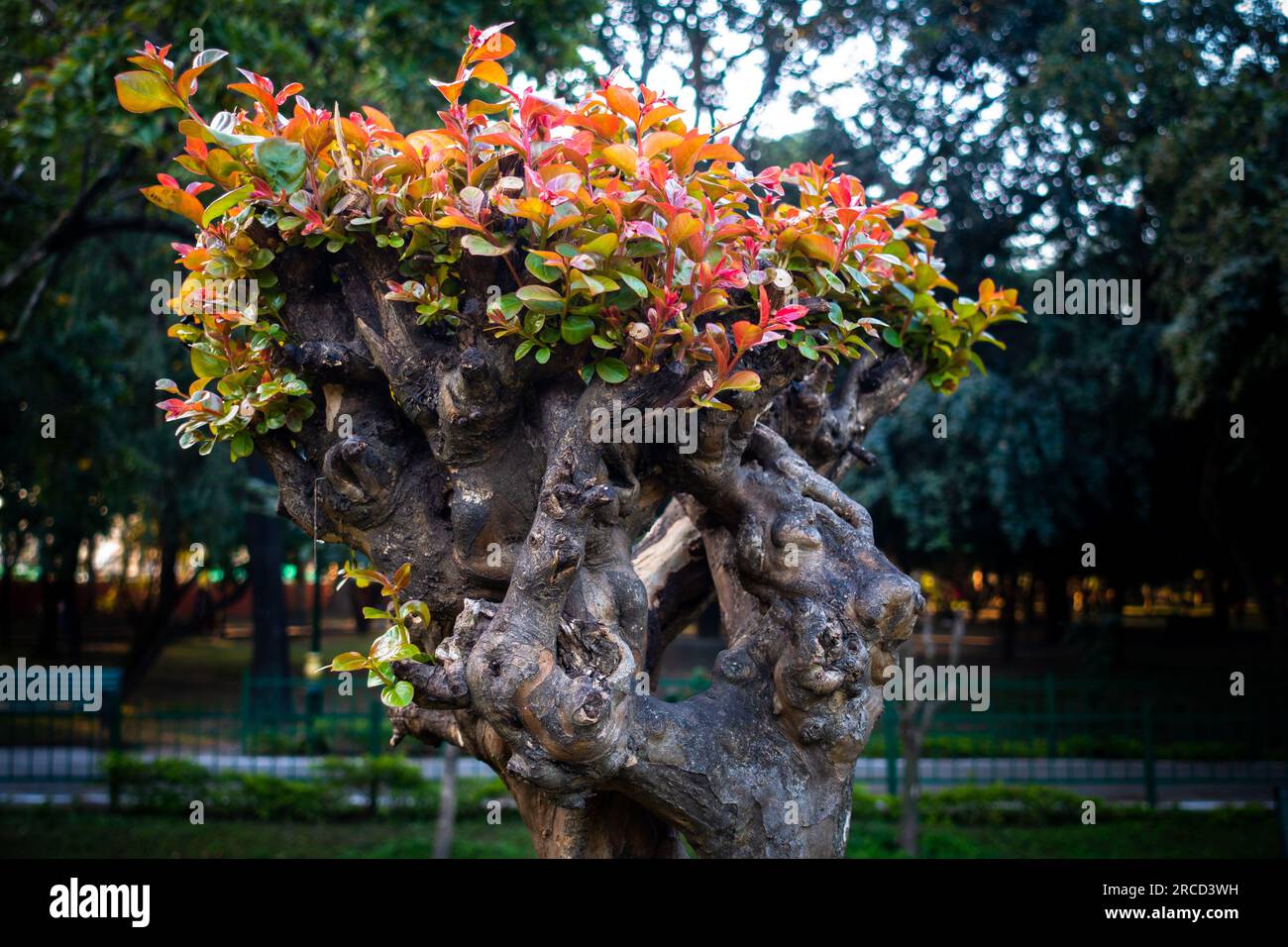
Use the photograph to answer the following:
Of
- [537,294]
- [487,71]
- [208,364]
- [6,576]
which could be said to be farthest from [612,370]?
[6,576]

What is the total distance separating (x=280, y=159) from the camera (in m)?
2.16

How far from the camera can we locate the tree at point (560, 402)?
227 centimetres

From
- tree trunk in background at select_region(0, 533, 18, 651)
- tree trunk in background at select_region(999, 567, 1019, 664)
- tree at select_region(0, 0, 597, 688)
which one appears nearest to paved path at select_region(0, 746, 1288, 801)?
tree at select_region(0, 0, 597, 688)

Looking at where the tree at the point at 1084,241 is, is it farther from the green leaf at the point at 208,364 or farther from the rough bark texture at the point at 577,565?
the green leaf at the point at 208,364

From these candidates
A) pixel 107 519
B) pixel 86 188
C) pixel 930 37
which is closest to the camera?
pixel 86 188

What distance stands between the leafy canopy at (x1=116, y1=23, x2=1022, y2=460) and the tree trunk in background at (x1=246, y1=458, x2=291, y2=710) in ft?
38.7

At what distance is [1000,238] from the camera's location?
37.0 ft

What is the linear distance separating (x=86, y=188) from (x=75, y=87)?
147 cm

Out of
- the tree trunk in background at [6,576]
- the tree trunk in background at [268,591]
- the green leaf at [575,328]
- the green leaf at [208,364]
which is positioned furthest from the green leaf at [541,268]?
the tree trunk in background at [6,576]

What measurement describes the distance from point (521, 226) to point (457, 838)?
7455 mm

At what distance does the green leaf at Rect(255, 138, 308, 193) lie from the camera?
2.14 metres

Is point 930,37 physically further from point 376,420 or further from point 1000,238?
point 376,420

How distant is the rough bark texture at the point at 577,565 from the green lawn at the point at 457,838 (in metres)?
5.62

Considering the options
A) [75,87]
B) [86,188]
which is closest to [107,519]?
[86,188]
